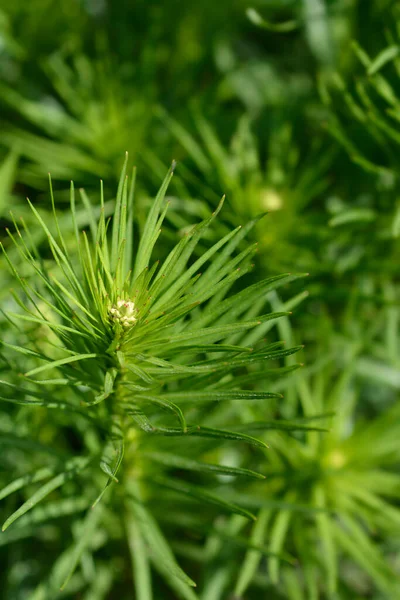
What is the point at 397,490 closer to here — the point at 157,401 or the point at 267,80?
the point at 157,401

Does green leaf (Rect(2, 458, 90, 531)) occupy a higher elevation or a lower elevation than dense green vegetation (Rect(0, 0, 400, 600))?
lower

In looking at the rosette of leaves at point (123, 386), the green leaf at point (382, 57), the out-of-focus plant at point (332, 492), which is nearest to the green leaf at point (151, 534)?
the rosette of leaves at point (123, 386)

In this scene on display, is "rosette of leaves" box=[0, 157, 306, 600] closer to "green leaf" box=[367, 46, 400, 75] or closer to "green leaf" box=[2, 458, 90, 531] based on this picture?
"green leaf" box=[2, 458, 90, 531]

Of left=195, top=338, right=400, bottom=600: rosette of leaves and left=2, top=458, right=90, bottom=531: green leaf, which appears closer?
left=2, top=458, right=90, bottom=531: green leaf

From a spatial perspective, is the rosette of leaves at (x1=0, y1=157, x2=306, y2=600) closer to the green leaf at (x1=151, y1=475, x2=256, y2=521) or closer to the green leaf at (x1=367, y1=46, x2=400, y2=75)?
the green leaf at (x1=151, y1=475, x2=256, y2=521)

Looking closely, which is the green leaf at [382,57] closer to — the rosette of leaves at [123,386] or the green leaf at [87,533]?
the rosette of leaves at [123,386]

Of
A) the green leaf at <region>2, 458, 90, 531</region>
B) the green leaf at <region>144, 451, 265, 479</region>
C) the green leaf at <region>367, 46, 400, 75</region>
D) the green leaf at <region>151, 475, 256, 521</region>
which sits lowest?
the green leaf at <region>2, 458, 90, 531</region>

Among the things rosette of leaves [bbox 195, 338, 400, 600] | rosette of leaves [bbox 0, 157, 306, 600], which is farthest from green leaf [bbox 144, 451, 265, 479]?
rosette of leaves [bbox 195, 338, 400, 600]

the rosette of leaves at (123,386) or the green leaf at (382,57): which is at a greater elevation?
the green leaf at (382,57)

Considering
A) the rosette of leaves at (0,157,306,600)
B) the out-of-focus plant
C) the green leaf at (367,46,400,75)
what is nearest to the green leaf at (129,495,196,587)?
the rosette of leaves at (0,157,306,600)

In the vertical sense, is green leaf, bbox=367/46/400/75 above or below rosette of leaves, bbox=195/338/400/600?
above
